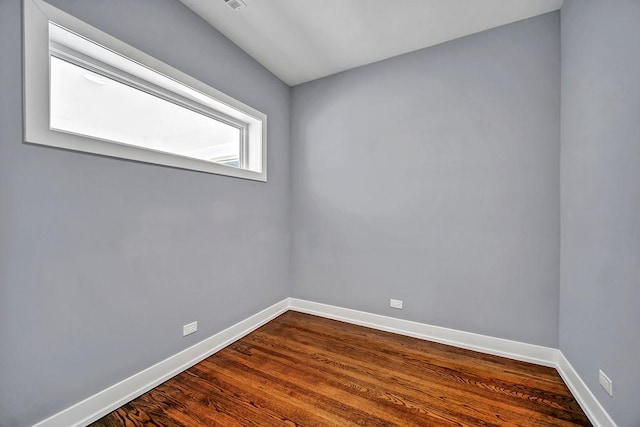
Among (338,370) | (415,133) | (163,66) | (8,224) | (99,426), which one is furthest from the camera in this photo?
(415,133)

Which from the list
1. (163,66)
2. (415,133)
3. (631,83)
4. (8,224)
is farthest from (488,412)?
(163,66)

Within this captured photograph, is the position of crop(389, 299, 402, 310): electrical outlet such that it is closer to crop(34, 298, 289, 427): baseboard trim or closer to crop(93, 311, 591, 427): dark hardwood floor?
crop(93, 311, 591, 427): dark hardwood floor

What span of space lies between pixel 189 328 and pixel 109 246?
0.90 meters

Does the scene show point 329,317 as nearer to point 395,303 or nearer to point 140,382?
point 395,303

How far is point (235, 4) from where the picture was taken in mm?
1905

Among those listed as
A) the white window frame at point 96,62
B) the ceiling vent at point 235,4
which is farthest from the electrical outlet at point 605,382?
the ceiling vent at point 235,4

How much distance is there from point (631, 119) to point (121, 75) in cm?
299

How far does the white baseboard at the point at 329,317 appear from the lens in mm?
1382

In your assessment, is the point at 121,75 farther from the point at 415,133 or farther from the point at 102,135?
the point at 415,133

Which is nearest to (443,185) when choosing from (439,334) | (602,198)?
(602,198)

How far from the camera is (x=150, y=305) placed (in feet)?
5.65

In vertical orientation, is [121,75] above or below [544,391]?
above

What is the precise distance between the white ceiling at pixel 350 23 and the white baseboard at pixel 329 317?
9.08 feet

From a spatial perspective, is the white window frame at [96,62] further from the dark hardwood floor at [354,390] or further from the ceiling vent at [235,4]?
the dark hardwood floor at [354,390]
